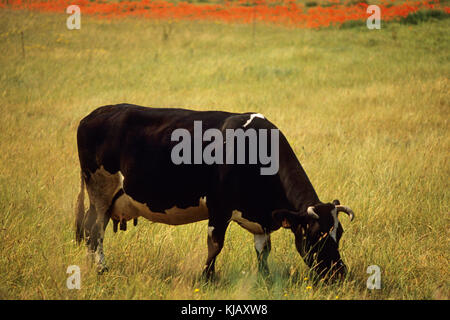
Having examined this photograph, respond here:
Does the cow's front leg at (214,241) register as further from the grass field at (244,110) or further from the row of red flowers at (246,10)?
the row of red flowers at (246,10)

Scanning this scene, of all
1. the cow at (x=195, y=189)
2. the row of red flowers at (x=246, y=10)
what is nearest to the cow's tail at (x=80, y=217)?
the cow at (x=195, y=189)

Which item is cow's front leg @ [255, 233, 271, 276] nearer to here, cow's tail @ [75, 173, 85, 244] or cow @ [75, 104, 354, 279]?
cow @ [75, 104, 354, 279]

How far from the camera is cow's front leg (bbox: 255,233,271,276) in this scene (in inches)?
167

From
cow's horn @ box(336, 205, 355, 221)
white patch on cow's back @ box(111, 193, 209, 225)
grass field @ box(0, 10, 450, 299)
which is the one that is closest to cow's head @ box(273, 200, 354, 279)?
cow's horn @ box(336, 205, 355, 221)

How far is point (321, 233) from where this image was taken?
3703 mm

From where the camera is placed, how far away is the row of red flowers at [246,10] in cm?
2223

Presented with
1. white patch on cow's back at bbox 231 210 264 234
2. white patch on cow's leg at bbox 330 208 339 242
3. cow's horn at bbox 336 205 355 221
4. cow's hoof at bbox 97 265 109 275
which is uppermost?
cow's horn at bbox 336 205 355 221

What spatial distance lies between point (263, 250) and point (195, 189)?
85cm

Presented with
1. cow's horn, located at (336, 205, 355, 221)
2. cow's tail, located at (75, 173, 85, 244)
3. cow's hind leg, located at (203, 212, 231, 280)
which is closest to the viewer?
cow's horn, located at (336, 205, 355, 221)

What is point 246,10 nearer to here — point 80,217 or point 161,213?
point 80,217

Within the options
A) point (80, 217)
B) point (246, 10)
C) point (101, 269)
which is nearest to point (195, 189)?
point (101, 269)

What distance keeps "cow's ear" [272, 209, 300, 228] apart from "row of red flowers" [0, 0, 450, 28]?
19769mm
